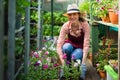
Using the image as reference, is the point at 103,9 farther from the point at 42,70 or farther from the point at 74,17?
the point at 42,70

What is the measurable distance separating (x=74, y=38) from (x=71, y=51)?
0.67 ft

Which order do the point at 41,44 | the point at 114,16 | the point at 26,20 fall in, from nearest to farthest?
1. the point at 26,20
2. the point at 114,16
3. the point at 41,44

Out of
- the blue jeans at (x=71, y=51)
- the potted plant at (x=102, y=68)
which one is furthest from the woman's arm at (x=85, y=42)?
the potted plant at (x=102, y=68)

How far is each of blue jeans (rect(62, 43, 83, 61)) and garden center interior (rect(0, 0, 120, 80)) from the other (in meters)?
0.27

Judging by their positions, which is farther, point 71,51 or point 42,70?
point 71,51

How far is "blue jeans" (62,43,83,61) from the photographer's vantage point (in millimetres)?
4396

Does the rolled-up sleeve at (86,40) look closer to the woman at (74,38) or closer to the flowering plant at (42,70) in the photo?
the woman at (74,38)

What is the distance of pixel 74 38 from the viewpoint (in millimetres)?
4621

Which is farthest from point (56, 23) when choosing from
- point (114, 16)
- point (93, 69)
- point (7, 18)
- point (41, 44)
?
point (7, 18)

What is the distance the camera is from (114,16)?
386 centimetres

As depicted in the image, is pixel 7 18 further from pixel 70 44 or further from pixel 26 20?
pixel 70 44

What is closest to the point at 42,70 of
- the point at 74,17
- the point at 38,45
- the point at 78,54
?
the point at 78,54

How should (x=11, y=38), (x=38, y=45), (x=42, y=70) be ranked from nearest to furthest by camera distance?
(x=11, y=38) < (x=42, y=70) < (x=38, y=45)

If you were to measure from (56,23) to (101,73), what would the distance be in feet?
12.5
